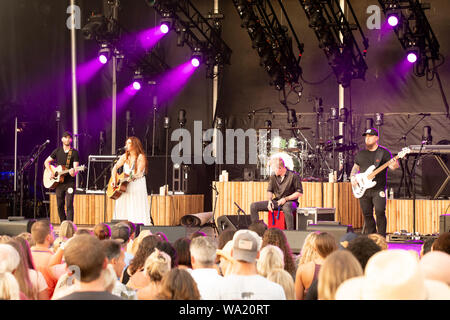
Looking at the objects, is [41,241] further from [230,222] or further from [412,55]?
[412,55]

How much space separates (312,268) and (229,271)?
630mm

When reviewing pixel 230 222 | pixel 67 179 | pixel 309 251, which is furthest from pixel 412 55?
pixel 309 251

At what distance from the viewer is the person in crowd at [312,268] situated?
457 cm

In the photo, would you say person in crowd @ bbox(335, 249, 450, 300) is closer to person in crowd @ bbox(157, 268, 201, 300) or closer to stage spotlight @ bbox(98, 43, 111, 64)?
person in crowd @ bbox(157, 268, 201, 300)

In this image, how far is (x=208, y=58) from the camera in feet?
55.9

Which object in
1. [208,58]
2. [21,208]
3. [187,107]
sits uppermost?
[208,58]

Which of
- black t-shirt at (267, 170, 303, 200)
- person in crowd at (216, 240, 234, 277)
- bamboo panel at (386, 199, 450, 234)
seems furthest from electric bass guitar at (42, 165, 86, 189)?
person in crowd at (216, 240, 234, 277)

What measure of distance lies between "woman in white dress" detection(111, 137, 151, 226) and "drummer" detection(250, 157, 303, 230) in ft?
6.81

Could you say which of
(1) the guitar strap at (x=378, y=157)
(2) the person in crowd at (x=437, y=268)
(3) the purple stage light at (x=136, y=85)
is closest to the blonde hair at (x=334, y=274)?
(2) the person in crowd at (x=437, y=268)

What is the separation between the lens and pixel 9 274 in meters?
3.30
